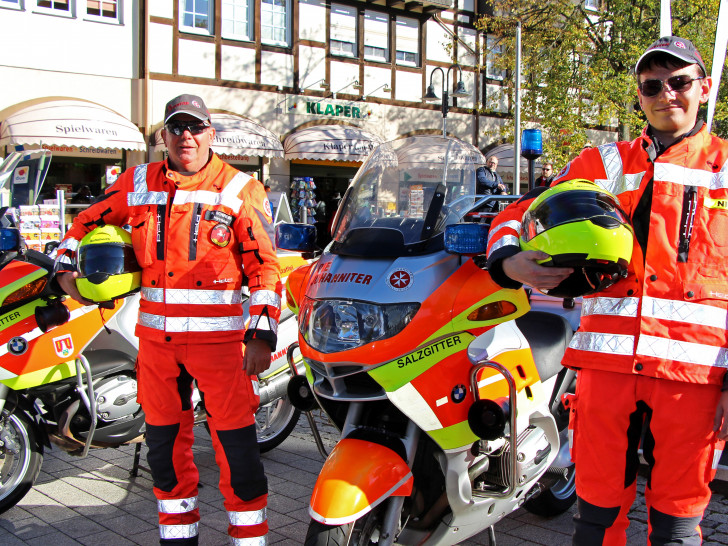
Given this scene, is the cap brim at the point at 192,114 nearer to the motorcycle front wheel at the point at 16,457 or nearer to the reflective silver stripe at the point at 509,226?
the reflective silver stripe at the point at 509,226

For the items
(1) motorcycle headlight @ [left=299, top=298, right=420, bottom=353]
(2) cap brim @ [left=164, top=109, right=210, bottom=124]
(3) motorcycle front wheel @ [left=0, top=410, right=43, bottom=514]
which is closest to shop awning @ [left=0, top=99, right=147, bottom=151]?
(3) motorcycle front wheel @ [left=0, top=410, right=43, bottom=514]

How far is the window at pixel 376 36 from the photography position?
20812 millimetres

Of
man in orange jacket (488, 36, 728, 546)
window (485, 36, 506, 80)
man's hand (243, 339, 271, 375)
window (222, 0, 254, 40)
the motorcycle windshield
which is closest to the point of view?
man in orange jacket (488, 36, 728, 546)

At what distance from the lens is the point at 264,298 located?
3.17 m

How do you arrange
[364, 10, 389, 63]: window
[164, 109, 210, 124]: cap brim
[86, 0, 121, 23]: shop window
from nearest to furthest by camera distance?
[164, 109, 210, 124]: cap brim → [86, 0, 121, 23]: shop window → [364, 10, 389, 63]: window

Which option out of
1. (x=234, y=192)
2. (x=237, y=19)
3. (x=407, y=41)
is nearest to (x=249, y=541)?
(x=234, y=192)

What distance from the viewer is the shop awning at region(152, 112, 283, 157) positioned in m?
17.0

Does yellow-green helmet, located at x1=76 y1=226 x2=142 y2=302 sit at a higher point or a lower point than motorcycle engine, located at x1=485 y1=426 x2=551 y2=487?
higher

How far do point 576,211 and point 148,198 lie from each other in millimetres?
1922

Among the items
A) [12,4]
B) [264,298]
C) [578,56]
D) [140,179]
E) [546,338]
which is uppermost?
[578,56]

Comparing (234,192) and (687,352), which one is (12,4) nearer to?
(234,192)

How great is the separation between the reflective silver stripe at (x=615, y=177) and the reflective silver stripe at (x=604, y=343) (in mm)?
474

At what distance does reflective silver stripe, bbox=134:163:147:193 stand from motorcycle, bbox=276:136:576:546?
0.90m

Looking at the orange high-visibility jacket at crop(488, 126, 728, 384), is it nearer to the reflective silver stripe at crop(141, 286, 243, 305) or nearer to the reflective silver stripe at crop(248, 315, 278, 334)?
the reflective silver stripe at crop(248, 315, 278, 334)
